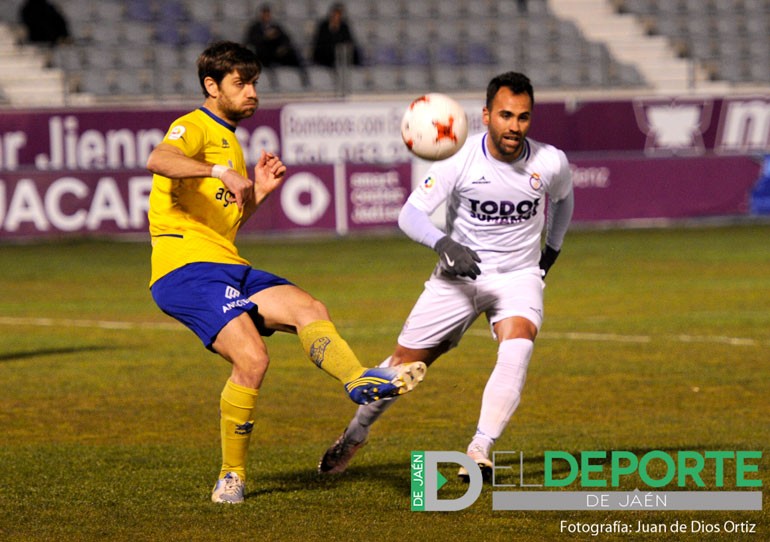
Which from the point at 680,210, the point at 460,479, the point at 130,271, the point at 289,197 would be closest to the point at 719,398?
the point at 460,479

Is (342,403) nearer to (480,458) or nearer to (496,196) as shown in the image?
(496,196)

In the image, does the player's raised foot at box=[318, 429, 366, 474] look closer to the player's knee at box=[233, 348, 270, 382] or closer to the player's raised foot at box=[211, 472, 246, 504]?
the player's raised foot at box=[211, 472, 246, 504]

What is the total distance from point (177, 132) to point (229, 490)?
68.9 inches

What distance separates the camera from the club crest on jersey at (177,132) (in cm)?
642

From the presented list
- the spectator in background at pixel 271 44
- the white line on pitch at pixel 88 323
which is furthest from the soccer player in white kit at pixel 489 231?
the spectator in background at pixel 271 44

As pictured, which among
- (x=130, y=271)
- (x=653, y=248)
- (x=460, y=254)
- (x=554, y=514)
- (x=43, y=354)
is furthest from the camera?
(x=653, y=248)

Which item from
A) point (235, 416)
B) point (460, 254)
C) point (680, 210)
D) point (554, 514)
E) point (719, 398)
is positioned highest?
point (460, 254)

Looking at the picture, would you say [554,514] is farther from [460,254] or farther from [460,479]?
[460,254]

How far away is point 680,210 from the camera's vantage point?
26219 mm

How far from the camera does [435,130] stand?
285 inches

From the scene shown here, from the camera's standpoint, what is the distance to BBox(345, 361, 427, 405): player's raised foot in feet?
19.4

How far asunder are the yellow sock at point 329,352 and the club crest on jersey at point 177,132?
1.10 metres

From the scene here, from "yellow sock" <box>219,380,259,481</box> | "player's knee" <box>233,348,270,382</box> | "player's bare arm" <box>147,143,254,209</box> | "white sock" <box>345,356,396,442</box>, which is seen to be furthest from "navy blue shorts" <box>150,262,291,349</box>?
"white sock" <box>345,356,396,442</box>

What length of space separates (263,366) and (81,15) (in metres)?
22.5
